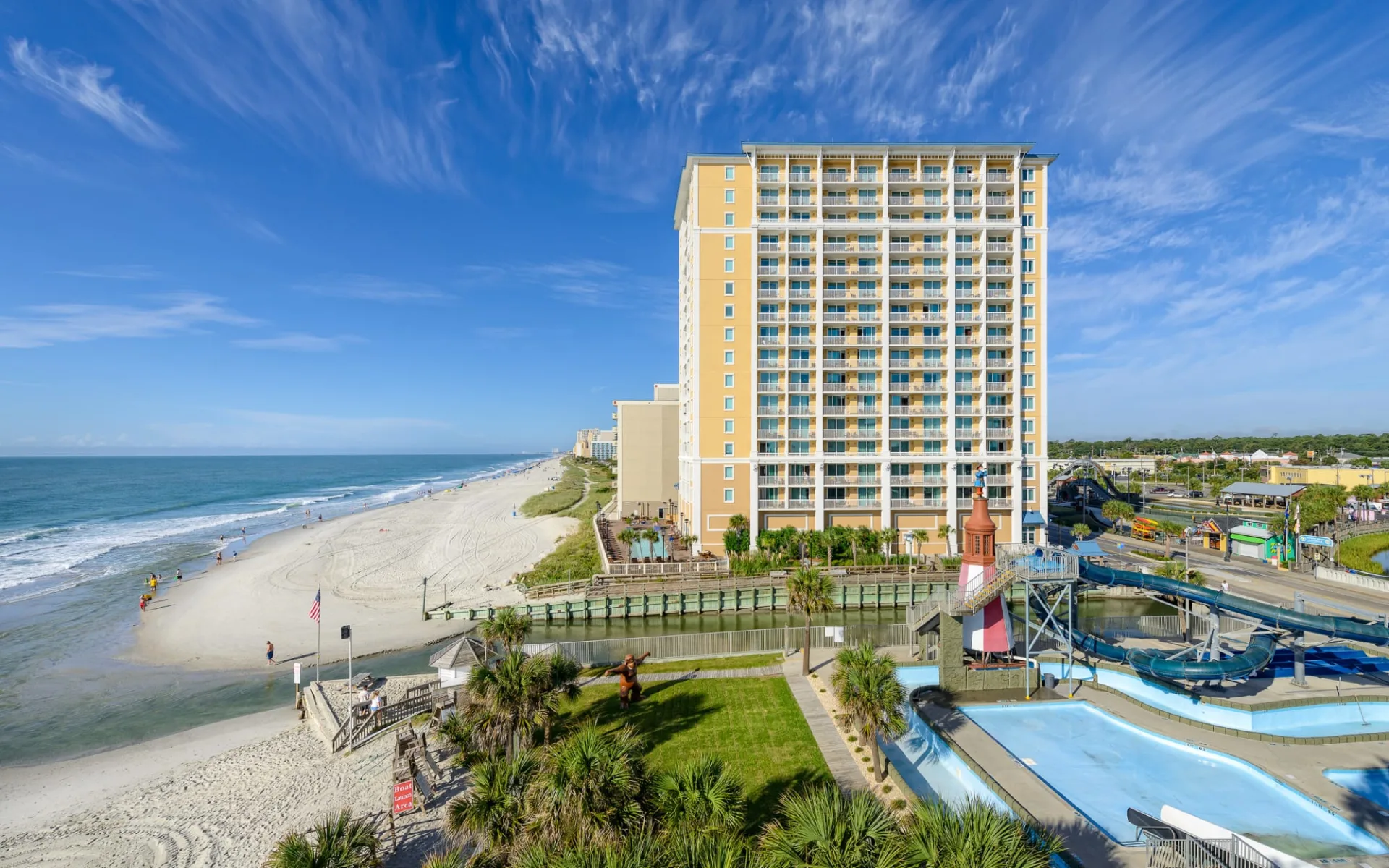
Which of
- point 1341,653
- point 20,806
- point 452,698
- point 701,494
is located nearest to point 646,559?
point 701,494

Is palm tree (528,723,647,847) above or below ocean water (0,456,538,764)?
above

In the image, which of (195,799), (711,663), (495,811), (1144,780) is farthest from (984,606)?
(195,799)

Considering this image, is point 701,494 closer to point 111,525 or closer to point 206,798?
point 206,798

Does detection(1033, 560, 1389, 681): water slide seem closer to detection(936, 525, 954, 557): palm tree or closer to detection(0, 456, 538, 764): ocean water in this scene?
detection(936, 525, 954, 557): palm tree

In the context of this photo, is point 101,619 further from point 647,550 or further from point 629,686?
point 629,686

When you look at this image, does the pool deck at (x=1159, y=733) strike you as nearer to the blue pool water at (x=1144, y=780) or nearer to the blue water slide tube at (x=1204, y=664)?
the blue pool water at (x=1144, y=780)

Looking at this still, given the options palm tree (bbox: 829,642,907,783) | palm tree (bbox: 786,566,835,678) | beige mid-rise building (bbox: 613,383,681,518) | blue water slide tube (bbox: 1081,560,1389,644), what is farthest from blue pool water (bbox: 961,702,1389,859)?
beige mid-rise building (bbox: 613,383,681,518)
